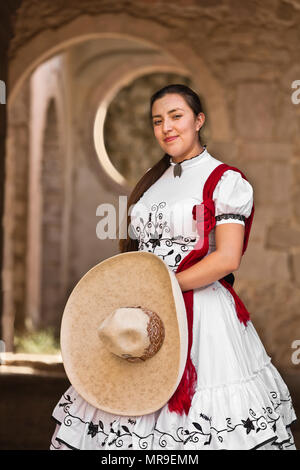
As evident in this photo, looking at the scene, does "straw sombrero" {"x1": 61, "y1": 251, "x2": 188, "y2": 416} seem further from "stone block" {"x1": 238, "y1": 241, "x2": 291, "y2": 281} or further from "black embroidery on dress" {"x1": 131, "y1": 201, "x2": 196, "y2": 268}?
"stone block" {"x1": 238, "y1": 241, "x2": 291, "y2": 281}

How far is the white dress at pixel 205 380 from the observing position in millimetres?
1961

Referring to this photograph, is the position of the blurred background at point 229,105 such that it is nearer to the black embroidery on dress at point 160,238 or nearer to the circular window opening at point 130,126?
the black embroidery on dress at point 160,238

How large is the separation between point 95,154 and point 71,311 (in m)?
6.49

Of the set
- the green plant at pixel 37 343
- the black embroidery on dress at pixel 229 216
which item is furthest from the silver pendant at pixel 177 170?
the green plant at pixel 37 343

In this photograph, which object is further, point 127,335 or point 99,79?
point 99,79

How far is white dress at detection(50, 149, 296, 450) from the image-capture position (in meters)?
1.96

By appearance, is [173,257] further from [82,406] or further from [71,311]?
[82,406]

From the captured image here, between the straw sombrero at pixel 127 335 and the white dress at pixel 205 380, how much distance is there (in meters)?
0.07

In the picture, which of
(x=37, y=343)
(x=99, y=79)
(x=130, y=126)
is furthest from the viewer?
(x=130, y=126)

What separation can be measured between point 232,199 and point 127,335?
0.53 m

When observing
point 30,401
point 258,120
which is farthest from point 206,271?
point 258,120

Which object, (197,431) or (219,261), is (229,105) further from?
(197,431)

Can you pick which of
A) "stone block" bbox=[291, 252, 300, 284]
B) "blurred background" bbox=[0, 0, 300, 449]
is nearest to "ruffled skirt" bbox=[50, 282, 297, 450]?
"blurred background" bbox=[0, 0, 300, 449]

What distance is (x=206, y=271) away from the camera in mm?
2012
